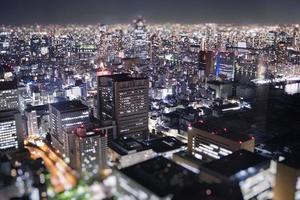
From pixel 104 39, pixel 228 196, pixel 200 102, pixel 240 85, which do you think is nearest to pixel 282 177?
pixel 228 196

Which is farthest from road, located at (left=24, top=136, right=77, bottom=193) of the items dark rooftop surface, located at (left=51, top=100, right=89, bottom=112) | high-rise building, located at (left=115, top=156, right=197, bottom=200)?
high-rise building, located at (left=115, top=156, right=197, bottom=200)

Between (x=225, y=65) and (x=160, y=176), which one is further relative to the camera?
(x=225, y=65)

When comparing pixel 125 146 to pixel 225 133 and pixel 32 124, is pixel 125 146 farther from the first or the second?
pixel 32 124

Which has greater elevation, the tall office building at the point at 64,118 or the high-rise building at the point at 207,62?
the high-rise building at the point at 207,62

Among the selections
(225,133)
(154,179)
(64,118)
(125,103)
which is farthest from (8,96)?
(154,179)

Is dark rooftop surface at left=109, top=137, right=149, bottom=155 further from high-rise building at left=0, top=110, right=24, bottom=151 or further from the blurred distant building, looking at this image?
high-rise building at left=0, top=110, right=24, bottom=151

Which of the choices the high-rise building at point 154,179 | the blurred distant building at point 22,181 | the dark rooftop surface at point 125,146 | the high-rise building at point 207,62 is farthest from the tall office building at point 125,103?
the high-rise building at point 207,62

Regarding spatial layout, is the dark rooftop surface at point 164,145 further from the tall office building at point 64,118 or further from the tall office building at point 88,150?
the tall office building at point 64,118
